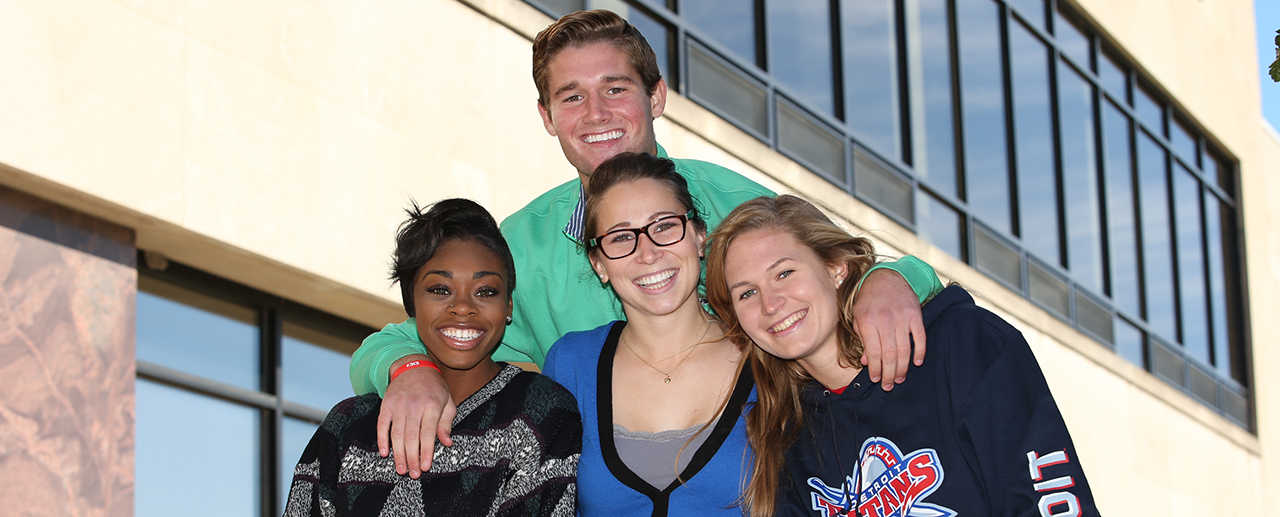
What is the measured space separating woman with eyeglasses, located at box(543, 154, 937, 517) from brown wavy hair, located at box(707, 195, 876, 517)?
1.7 inches

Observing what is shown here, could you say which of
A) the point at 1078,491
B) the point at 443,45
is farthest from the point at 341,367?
the point at 1078,491

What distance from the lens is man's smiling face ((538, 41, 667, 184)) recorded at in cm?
453

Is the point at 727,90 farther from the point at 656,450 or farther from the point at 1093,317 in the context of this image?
the point at 656,450

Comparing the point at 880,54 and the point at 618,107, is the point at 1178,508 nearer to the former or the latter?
the point at 880,54

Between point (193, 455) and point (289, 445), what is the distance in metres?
0.78

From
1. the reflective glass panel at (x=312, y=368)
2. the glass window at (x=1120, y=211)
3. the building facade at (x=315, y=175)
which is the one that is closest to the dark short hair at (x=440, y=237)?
the building facade at (x=315, y=175)

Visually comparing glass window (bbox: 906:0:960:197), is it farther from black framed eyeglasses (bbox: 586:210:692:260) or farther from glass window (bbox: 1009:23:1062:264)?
black framed eyeglasses (bbox: 586:210:692:260)

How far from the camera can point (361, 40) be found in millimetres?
8812

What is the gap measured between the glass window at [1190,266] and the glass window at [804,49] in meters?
7.89

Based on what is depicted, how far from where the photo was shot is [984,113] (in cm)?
1658

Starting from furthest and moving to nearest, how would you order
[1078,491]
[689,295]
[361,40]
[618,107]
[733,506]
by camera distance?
[361,40] < [618,107] < [689,295] < [733,506] < [1078,491]

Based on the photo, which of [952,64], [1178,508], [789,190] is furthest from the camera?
[1178,508]

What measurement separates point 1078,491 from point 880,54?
38.8 ft

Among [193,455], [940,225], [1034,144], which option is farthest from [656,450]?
[1034,144]
